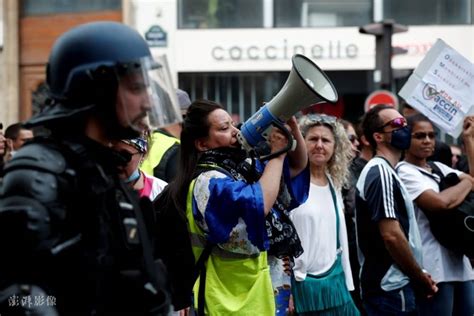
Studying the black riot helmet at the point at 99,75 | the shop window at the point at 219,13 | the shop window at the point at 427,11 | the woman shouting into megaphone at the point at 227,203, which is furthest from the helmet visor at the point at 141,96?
the shop window at the point at 427,11

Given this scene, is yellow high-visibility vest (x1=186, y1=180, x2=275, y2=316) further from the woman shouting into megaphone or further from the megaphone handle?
the megaphone handle

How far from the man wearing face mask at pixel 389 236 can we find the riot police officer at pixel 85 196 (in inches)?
121

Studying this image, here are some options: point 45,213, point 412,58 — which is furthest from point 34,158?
point 412,58

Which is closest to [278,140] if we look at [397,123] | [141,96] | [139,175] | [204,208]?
[204,208]

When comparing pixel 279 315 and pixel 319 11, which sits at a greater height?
pixel 319 11

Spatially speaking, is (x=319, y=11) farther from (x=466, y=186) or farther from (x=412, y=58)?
(x=466, y=186)

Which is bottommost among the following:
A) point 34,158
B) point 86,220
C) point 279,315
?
point 279,315

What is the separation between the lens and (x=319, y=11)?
63.5 feet

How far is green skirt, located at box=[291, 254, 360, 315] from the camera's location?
6.07 meters

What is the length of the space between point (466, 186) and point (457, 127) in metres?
0.39

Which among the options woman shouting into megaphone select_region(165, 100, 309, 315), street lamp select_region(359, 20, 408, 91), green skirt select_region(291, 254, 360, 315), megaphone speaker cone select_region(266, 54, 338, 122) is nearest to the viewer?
megaphone speaker cone select_region(266, 54, 338, 122)

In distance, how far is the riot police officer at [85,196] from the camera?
275 cm

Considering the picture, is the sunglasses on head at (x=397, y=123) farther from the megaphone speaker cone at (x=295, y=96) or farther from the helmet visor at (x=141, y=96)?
the helmet visor at (x=141, y=96)

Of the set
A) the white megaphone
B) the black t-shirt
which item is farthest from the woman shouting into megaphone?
the black t-shirt
